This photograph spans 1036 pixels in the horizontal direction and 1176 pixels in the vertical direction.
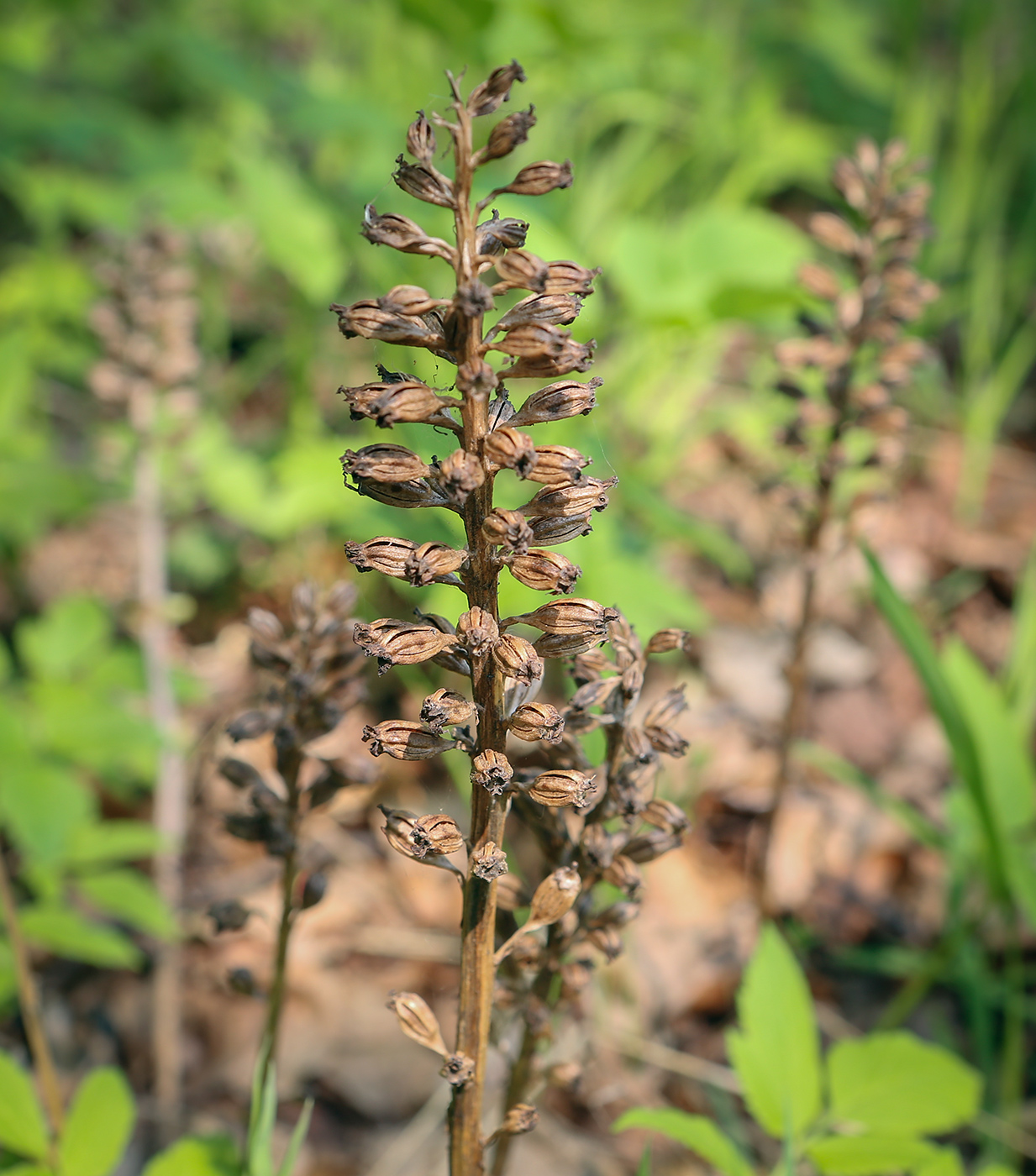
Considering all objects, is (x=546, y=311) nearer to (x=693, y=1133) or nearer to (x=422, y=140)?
(x=422, y=140)

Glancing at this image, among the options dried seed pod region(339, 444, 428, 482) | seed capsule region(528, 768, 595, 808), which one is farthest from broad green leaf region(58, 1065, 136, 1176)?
dried seed pod region(339, 444, 428, 482)

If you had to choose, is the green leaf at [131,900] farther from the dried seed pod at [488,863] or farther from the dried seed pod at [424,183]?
the dried seed pod at [424,183]

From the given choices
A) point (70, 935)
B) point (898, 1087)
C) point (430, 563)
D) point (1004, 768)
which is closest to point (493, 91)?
point (430, 563)

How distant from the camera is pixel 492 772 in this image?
48.0 inches

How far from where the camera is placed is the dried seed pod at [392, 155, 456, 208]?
1.20 m

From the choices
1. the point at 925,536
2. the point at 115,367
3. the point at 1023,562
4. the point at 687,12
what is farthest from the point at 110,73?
the point at 1023,562

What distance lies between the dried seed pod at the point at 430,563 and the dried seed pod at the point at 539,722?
8.2 inches

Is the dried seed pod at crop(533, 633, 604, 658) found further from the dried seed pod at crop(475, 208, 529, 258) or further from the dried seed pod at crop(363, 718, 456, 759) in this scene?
the dried seed pod at crop(475, 208, 529, 258)

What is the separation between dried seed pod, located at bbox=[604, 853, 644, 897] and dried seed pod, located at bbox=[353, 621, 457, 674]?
508 millimetres

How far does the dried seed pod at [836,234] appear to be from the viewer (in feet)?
8.88

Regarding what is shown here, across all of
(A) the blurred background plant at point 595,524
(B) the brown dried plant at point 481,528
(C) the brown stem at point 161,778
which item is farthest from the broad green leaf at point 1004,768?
(C) the brown stem at point 161,778

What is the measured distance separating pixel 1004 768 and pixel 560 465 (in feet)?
7.12

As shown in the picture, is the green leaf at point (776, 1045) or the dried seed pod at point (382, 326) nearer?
the dried seed pod at point (382, 326)

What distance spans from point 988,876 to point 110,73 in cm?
799
